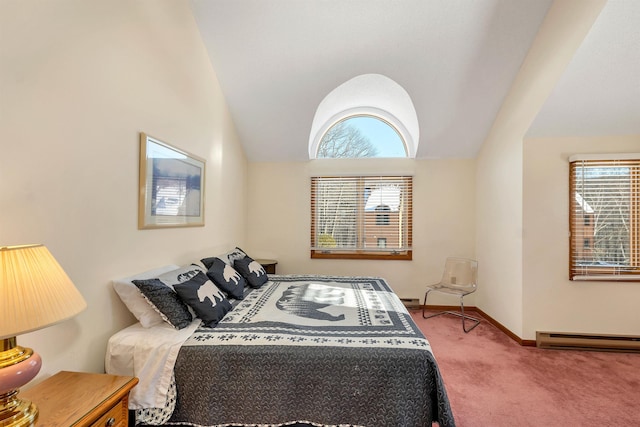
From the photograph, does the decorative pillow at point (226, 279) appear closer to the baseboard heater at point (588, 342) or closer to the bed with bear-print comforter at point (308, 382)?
the bed with bear-print comforter at point (308, 382)

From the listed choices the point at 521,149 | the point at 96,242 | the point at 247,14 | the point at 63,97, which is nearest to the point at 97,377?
the point at 96,242

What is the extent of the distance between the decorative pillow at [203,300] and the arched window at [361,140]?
111 inches

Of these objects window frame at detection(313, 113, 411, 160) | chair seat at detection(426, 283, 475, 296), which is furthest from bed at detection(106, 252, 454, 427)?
window frame at detection(313, 113, 411, 160)

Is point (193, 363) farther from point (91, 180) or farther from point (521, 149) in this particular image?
point (521, 149)

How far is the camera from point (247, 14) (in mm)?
2566

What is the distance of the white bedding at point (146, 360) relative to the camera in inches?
57.6

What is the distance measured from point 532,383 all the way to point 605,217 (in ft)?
6.04

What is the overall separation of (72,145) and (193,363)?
127cm

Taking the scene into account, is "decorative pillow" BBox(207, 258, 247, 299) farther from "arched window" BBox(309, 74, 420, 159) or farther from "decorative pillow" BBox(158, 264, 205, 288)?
"arched window" BBox(309, 74, 420, 159)

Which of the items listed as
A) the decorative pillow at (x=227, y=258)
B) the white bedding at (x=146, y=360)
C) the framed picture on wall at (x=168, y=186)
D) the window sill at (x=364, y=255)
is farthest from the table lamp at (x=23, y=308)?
the window sill at (x=364, y=255)

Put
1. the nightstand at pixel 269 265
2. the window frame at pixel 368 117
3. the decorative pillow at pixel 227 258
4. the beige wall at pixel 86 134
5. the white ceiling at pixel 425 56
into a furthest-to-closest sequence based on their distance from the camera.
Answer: the window frame at pixel 368 117, the nightstand at pixel 269 265, the decorative pillow at pixel 227 258, the white ceiling at pixel 425 56, the beige wall at pixel 86 134

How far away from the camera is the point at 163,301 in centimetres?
167

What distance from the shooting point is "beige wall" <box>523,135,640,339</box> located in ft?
9.28

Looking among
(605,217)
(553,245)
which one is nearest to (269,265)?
(553,245)
